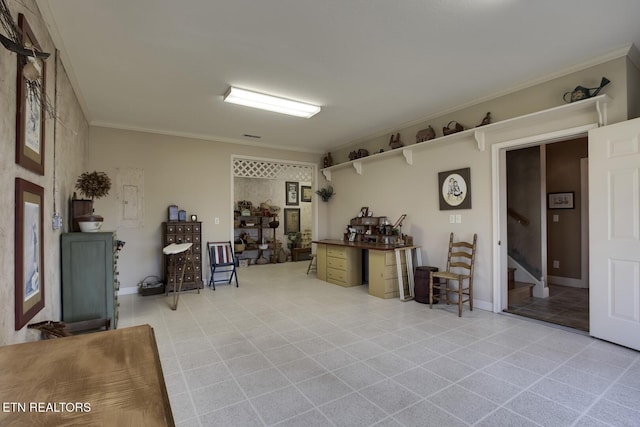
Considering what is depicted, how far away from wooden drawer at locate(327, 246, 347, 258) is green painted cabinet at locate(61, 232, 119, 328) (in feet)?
11.5

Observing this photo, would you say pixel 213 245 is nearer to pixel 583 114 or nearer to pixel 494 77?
pixel 494 77

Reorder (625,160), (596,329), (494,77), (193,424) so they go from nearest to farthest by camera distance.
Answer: (193,424) → (625,160) → (596,329) → (494,77)

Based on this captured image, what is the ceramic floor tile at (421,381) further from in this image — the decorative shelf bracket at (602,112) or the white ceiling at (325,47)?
the decorative shelf bracket at (602,112)

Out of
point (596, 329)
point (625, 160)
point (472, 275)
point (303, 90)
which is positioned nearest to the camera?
point (625, 160)

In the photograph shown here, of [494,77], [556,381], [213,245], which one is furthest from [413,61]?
[213,245]

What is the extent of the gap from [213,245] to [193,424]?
13.1ft

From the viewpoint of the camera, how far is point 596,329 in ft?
9.77

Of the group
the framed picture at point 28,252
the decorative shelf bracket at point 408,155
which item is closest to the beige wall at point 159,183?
the decorative shelf bracket at point 408,155

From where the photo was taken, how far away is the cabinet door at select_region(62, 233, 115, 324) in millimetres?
2732

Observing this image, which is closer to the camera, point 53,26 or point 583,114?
point 53,26

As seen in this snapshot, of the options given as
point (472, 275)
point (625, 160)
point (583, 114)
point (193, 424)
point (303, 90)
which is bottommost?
point (193, 424)

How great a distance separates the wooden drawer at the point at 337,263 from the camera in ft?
17.8

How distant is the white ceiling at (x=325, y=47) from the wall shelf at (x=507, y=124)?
0.45m

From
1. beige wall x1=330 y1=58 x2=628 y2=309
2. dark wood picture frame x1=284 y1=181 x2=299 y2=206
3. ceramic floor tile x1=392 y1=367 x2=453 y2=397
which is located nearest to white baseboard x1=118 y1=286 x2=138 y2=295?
beige wall x1=330 y1=58 x2=628 y2=309
